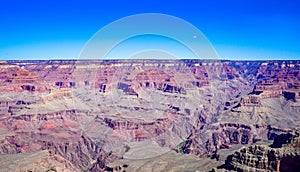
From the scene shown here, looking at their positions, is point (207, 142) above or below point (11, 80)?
below

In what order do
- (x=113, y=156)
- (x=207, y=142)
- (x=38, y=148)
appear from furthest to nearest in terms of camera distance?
1. (x=207, y=142)
2. (x=38, y=148)
3. (x=113, y=156)

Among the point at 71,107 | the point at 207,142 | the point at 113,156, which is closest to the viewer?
the point at 113,156

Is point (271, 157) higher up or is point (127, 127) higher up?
point (271, 157)

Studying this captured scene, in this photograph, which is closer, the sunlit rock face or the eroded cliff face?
the eroded cliff face

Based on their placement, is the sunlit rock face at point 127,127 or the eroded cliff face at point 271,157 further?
the sunlit rock face at point 127,127

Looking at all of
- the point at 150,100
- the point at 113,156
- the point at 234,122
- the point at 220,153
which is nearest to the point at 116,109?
the point at 150,100

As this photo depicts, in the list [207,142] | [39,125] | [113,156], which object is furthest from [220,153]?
[39,125]

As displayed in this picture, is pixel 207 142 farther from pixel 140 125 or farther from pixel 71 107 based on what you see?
pixel 71 107

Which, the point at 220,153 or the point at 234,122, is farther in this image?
the point at 234,122

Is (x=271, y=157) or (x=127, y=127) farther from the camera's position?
(x=127, y=127)
